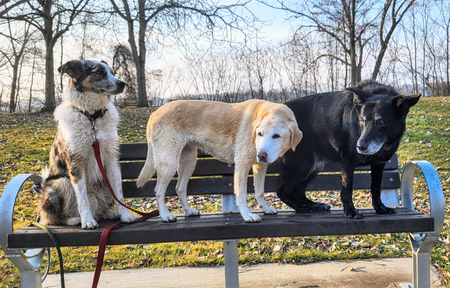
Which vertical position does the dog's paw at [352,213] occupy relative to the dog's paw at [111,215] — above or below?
above

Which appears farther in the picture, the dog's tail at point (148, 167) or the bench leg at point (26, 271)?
the dog's tail at point (148, 167)

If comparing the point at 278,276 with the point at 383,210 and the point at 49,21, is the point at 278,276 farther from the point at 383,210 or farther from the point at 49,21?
the point at 49,21

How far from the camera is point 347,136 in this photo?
111 inches

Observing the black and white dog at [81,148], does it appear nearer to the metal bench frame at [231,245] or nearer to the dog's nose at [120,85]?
the dog's nose at [120,85]

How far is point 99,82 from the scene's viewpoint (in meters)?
2.91

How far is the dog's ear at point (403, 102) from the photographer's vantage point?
2.45 m

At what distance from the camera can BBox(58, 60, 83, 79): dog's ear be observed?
2852 mm

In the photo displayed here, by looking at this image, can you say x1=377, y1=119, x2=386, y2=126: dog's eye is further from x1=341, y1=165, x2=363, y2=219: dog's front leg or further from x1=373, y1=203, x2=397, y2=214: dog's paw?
x1=373, y1=203, x2=397, y2=214: dog's paw

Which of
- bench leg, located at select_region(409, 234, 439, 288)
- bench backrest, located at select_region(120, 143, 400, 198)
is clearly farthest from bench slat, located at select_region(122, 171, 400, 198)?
bench leg, located at select_region(409, 234, 439, 288)

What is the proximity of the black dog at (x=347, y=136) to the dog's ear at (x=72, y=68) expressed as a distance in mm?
1833

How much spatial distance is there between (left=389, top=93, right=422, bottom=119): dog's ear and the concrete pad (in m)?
1.70

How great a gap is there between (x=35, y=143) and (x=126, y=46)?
10.4 metres

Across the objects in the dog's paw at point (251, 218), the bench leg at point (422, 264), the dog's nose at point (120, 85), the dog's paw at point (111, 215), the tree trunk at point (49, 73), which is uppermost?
the tree trunk at point (49, 73)

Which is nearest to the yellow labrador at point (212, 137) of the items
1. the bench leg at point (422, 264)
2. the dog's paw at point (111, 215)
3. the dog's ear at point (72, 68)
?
the dog's paw at point (111, 215)
